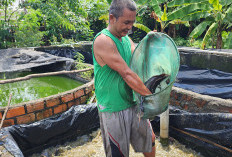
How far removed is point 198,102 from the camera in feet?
7.38

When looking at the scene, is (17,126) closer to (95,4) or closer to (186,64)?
(186,64)

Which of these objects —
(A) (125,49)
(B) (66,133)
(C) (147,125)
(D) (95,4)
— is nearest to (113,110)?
(C) (147,125)

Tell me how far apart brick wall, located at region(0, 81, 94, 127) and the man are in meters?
1.15

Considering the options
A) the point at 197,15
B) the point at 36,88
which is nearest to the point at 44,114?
the point at 36,88

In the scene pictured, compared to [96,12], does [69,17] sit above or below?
below

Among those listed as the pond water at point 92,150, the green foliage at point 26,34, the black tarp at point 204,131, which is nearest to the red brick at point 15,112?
the pond water at point 92,150

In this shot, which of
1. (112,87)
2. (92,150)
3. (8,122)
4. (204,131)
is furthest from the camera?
(92,150)

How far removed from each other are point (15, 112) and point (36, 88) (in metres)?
1.65

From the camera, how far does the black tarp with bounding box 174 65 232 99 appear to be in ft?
9.74

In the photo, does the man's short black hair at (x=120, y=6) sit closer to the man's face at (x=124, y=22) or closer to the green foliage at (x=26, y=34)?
the man's face at (x=124, y=22)

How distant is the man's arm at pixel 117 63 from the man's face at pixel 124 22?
0.33 feet

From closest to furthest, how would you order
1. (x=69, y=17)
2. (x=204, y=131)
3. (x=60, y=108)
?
(x=204, y=131)
(x=60, y=108)
(x=69, y=17)

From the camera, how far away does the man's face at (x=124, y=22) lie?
121 cm

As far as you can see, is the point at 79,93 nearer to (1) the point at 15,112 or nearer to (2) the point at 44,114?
(2) the point at 44,114
